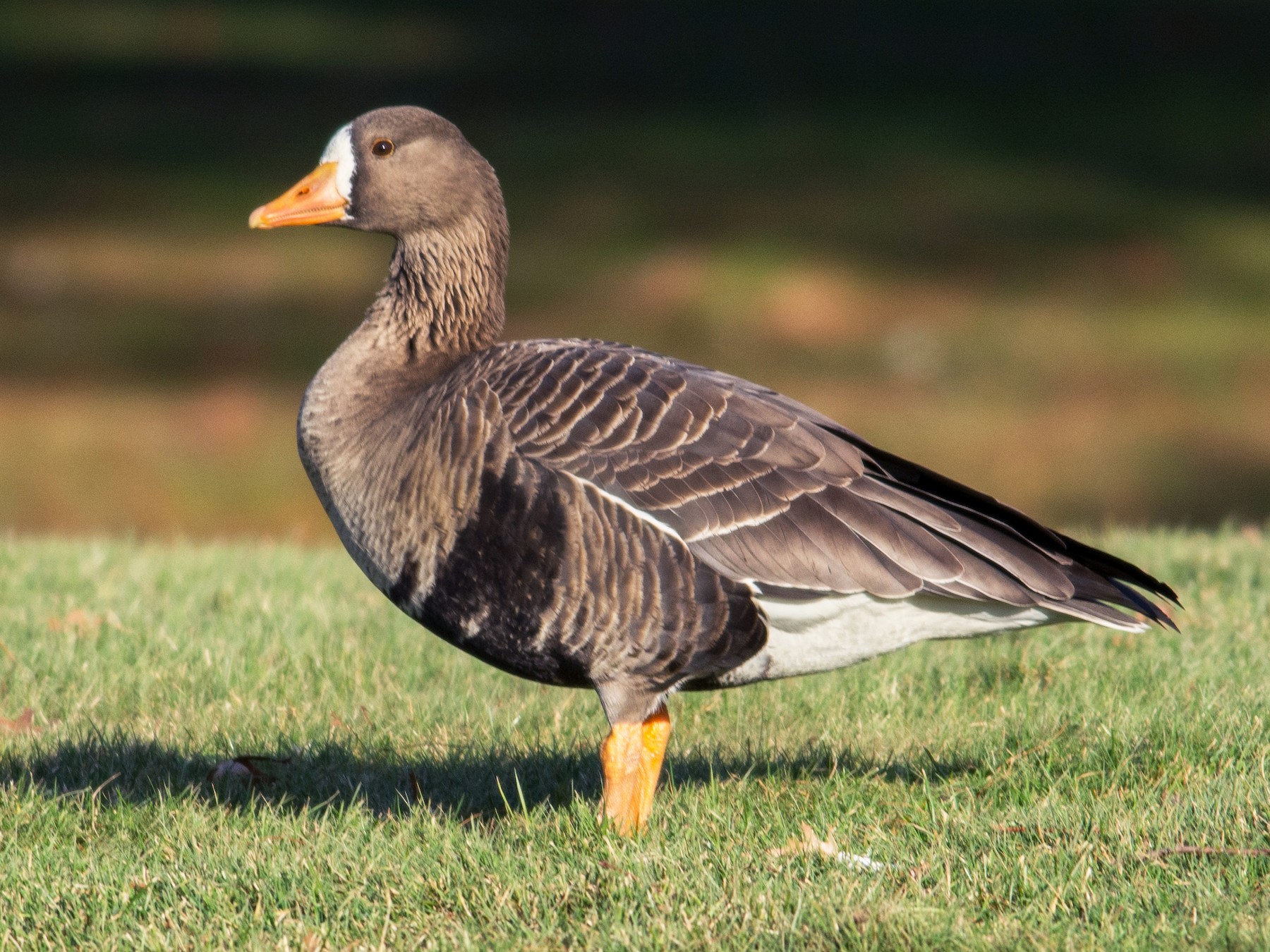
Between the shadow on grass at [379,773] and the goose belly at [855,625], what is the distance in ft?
1.47

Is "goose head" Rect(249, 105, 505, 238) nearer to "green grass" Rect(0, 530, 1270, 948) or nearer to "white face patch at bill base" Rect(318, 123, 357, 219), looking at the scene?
"white face patch at bill base" Rect(318, 123, 357, 219)

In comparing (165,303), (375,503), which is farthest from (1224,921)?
(165,303)

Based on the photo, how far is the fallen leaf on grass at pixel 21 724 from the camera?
5.05 m

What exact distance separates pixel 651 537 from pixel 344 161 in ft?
5.56

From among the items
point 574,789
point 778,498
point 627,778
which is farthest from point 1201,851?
point 574,789

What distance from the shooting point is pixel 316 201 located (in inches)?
188

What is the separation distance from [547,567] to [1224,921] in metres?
1.81

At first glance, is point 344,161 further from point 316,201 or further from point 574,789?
point 574,789

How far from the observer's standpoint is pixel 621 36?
33.6 meters

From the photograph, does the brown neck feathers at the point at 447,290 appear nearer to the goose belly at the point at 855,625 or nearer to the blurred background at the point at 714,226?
the goose belly at the point at 855,625

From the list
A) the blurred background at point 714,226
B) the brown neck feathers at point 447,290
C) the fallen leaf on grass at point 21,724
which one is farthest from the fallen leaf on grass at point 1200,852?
the blurred background at point 714,226

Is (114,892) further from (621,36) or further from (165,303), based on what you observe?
(621,36)

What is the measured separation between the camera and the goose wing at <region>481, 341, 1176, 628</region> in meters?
4.03

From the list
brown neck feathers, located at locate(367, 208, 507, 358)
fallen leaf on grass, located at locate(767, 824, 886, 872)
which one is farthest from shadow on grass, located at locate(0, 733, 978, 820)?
brown neck feathers, located at locate(367, 208, 507, 358)
